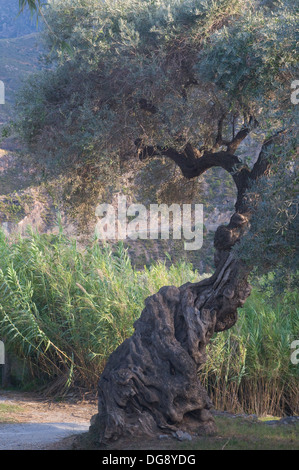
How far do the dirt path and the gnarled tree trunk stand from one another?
0.73m

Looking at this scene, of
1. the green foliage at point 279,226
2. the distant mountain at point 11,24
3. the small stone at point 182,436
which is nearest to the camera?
the green foliage at point 279,226

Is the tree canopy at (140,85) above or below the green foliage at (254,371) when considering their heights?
above

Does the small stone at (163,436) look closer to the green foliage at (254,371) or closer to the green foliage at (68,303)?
the green foliage at (254,371)

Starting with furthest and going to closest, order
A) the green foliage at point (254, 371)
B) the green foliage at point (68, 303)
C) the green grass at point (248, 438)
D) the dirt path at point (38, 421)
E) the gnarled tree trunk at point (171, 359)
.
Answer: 1. the green foliage at point (68, 303)
2. the green foliage at point (254, 371)
3. the dirt path at point (38, 421)
4. the gnarled tree trunk at point (171, 359)
5. the green grass at point (248, 438)

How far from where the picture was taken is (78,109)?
741 centimetres

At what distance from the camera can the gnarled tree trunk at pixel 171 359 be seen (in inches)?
191

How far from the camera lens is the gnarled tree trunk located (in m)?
4.86

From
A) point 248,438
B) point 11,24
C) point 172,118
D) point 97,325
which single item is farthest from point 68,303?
point 11,24

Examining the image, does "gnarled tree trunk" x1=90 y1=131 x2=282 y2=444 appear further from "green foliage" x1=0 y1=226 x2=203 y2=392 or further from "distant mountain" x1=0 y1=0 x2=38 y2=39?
"distant mountain" x1=0 y1=0 x2=38 y2=39

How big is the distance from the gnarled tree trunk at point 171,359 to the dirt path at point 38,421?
0.73 meters

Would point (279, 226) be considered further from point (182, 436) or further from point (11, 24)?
point (11, 24)

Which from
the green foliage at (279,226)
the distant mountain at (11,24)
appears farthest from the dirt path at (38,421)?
the distant mountain at (11,24)
